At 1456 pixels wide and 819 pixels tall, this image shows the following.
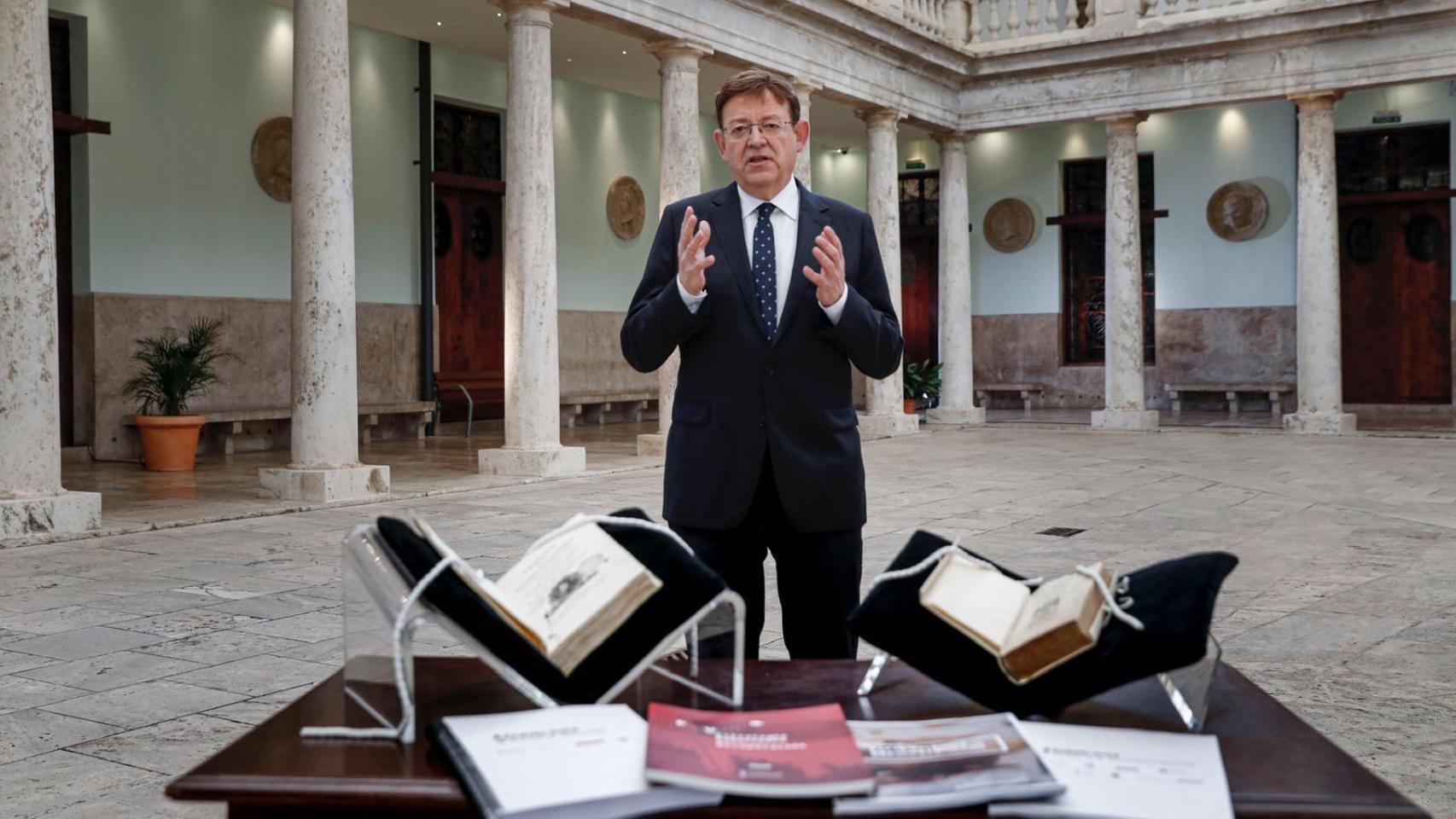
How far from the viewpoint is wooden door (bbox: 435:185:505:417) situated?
1700 centimetres

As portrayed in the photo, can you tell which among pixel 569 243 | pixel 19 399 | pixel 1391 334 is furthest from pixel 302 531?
pixel 1391 334

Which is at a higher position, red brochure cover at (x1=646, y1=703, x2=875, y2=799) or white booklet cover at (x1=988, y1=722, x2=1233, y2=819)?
red brochure cover at (x1=646, y1=703, x2=875, y2=799)

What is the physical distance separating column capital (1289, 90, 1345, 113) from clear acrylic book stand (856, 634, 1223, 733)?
1640cm

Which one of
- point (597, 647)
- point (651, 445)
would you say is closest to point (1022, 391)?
point (651, 445)

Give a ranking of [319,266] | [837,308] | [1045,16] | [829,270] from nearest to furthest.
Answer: [829,270] → [837,308] → [319,266] → [1045,16]

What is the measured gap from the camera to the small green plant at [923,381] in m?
20.3

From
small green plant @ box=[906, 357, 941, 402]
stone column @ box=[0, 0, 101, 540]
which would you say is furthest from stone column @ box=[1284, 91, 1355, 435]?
stone column @ box=[0, 0, 101, 540]

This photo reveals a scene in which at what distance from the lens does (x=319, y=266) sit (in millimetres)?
10102

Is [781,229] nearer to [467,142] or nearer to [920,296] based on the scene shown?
[467,142]

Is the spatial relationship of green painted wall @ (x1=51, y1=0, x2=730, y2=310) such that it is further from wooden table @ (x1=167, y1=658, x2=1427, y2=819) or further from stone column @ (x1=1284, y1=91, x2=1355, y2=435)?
wooden table @ (x1=167, y1=658, x2=1427, y2=819)

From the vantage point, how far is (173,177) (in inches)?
530

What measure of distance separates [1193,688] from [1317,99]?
1657 cm

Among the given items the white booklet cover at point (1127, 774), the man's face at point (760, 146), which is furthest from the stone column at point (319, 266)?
the white booklet cover at point (1127, 774)

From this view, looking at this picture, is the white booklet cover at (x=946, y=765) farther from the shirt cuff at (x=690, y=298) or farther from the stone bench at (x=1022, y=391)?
the stone bench at (x=1022, y=391)
